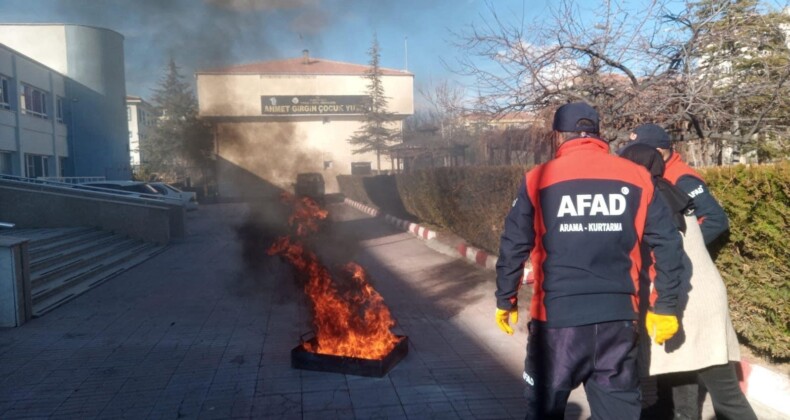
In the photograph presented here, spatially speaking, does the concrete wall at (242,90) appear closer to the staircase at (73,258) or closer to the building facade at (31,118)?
the staircase at (73,258)

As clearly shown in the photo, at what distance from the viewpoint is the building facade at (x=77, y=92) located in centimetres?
1973

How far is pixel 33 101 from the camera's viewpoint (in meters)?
24.0

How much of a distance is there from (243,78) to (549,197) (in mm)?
11411

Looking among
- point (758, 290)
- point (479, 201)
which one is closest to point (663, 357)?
point (758, 290)

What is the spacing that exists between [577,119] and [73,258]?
10.1 m

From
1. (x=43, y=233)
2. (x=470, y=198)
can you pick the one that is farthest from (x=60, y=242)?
(x=470, y=198)

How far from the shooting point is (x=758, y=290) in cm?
431

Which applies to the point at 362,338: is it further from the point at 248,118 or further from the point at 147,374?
the point at 248,118

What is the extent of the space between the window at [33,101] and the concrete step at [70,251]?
1310cm

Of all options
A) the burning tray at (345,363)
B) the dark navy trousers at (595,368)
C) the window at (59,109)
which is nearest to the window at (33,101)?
the window at (59,109)

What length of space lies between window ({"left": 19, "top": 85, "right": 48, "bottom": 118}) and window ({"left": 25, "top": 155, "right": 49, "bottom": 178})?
1807 millimetres

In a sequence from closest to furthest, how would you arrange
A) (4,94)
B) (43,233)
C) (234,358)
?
(234,358), (43,233), (4,94)

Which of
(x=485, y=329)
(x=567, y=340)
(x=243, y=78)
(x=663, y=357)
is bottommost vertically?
(x=485, y=329)

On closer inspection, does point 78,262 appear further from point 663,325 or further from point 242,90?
point 663,325
